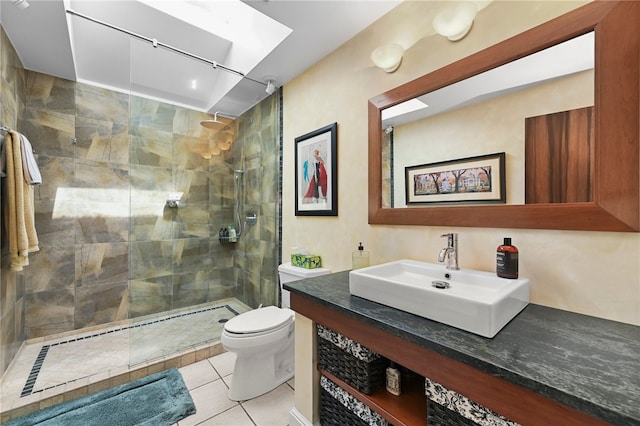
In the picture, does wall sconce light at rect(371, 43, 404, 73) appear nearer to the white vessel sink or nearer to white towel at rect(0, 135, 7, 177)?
the white vessel sink

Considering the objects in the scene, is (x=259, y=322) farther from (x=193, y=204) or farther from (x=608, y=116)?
(x=608, y=116)

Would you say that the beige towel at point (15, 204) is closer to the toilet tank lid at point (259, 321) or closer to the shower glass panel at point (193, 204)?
the shower glass panel at point (193, 204)

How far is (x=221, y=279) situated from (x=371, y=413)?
2394mm

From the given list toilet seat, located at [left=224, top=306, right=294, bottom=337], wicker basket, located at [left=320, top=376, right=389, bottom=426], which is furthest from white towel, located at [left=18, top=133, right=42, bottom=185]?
wicker basket, located at [left=320, top=376, right=389, bottom=426]

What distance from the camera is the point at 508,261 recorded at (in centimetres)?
110

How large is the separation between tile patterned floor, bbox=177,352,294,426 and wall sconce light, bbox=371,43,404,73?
2.13 m

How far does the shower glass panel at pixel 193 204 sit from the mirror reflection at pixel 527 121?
161 centimetres

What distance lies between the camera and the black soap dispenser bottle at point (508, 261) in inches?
43.0

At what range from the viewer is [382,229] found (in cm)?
167

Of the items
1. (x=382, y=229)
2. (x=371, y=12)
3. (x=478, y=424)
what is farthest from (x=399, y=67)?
(x=478, y=424)

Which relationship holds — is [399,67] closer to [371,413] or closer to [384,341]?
[384,341]

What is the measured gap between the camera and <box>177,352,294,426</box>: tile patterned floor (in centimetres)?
155

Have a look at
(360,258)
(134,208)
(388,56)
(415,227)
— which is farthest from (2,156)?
(415,227)

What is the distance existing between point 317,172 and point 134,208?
1.94 metres
